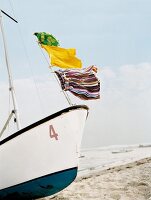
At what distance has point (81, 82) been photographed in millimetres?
10766

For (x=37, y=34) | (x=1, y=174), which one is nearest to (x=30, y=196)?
(x=1, y=174)

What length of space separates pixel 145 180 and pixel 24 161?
151 inches

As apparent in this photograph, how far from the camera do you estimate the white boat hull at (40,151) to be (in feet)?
31.9

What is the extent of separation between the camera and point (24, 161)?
9742 mm

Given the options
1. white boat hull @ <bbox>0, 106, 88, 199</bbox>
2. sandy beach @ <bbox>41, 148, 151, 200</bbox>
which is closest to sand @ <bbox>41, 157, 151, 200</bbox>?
sandy beach @ <bbox>41, 148, 151, 200</bbox>

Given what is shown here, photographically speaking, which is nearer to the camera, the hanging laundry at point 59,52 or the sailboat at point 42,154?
the sailboat at point 42,154

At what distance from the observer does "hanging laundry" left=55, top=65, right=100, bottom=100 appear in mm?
10609

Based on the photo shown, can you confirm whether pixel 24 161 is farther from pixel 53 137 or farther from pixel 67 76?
pixel 67 76

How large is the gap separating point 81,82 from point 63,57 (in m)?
1.03

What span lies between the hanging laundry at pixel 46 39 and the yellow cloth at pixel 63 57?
0.13 metres

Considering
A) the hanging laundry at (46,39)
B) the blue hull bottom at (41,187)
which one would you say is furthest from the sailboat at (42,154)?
the hanging laundry at (46,39)

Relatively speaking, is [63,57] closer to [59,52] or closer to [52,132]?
[59,52]

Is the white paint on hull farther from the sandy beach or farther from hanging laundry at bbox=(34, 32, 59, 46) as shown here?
hanging laundry at bbox=(34, 32, 59, 46)

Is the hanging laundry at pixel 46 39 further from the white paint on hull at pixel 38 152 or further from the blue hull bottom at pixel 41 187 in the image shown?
the blue hull bottom at pixel 41 187
